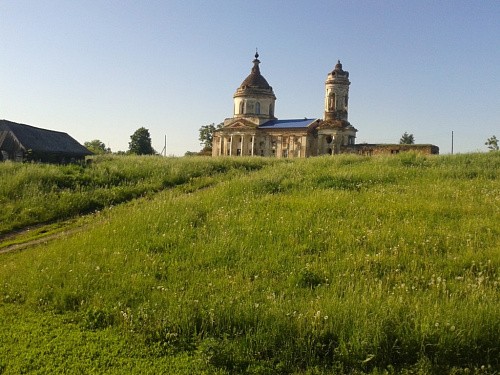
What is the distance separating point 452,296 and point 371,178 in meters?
8.40

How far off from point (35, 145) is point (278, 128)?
3124 centimetres

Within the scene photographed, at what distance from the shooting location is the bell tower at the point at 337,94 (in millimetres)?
55781

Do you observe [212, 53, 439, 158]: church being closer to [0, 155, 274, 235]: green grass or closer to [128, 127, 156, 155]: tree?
[128, 127, 156, 155]: tree

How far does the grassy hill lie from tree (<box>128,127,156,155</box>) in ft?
193

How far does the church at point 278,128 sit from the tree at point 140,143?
488 inches

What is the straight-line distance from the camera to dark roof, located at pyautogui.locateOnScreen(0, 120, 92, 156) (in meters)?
29.8

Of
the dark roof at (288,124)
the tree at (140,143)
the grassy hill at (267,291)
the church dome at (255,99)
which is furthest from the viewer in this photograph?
the tree at (140,143)

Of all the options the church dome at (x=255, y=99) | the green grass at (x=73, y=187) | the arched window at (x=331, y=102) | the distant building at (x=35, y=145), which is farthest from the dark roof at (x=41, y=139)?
the arched window at (x=331, y=102)

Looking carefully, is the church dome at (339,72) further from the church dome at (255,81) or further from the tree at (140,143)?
the tree at (140,143)

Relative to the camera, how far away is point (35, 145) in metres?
30.8

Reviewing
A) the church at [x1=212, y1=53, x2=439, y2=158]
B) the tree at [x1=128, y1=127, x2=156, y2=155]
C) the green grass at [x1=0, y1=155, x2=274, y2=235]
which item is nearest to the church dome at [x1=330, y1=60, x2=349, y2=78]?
the church at [x1=212, y1=53, x2=439, y2=158]

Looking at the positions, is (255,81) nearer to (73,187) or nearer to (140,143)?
(140,143)

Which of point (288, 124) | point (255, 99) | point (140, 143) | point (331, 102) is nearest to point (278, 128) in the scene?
point (288, 124)

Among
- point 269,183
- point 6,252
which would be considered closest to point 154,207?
point 6,252
